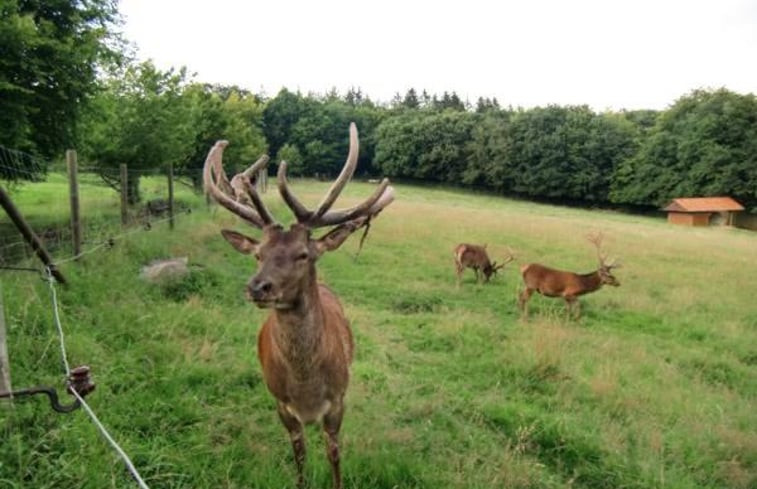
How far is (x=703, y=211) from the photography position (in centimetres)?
4359

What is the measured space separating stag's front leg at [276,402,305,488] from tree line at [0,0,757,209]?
297 inches

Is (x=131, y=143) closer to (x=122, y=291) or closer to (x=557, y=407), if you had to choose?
(x=122, y=291)

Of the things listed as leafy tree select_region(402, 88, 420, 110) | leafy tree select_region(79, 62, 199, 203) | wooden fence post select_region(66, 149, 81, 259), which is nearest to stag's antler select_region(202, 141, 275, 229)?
wooden fence post select_region(66, 149, 81, 259)

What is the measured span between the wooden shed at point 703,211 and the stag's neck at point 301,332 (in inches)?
1835

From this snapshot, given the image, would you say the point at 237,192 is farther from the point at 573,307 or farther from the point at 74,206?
the point at 573,307

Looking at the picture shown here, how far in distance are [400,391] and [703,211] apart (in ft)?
150

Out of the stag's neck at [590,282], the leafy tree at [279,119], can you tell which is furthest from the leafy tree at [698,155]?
the stag's neck at [590,282]

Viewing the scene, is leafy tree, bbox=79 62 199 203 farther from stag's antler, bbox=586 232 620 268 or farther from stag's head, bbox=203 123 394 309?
stag's head, bbox=203 123 394 309

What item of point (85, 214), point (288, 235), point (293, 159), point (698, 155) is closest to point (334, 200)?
point (288, 235)

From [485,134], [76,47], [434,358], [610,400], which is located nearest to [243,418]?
[434,358]

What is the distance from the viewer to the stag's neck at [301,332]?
130 inches

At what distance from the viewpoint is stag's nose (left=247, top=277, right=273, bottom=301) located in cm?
283

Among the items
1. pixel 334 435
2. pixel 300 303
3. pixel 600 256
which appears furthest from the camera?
pixel 600 256

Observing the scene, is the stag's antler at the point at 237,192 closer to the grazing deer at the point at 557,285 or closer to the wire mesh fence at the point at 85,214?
the wire mesh fence at the point at 85,214
